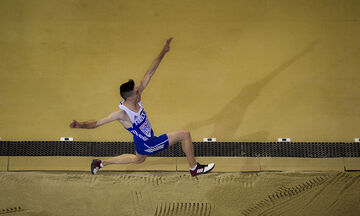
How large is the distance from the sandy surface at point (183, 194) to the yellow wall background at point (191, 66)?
2.71ft

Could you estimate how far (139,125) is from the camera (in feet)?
14.3

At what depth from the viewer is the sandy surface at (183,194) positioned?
4641 mm

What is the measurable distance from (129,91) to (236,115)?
2.22m

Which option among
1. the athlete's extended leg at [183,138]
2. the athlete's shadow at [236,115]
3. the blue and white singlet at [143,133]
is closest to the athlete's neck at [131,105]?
the blue and white singlet at [143,133]

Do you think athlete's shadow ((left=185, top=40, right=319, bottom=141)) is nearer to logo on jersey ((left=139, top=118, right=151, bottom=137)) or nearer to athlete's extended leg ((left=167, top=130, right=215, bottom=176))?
athlete's extended leg ((left=167, top=130, right=215, bottom=176))

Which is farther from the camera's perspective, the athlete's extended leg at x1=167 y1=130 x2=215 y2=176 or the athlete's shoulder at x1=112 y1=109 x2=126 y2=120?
the athlete's extended leg at x1=167 y1=130 x2=215 y2=176

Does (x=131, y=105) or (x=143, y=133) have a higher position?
(x=131, y=105)

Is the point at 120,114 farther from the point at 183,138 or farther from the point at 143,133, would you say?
the point at 183,138

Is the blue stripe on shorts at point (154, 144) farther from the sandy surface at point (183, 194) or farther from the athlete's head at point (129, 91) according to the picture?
the sandy surface at point (183, 194)

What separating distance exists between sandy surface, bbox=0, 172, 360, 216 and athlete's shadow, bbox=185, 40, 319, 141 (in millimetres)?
749

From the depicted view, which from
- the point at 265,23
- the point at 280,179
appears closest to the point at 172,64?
the point at 265,23

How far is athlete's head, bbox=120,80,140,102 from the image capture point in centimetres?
418

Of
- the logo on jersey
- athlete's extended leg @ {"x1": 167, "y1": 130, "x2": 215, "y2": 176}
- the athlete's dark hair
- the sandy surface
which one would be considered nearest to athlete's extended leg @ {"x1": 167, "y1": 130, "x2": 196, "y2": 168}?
athlete's extended leg @ {"x1": 167, "y1": 130, "x2": 215, "y2": 176}

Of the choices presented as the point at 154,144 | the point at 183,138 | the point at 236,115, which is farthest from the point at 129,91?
the point at 236,115
